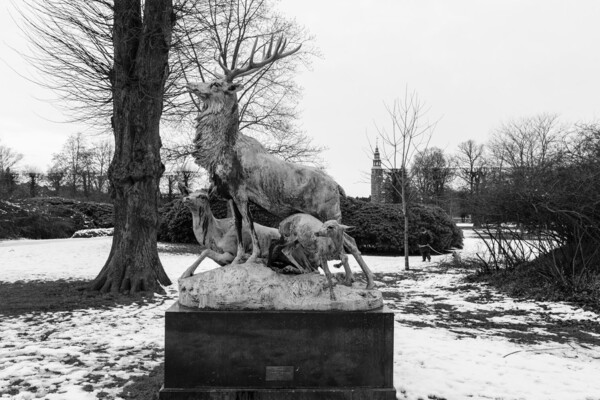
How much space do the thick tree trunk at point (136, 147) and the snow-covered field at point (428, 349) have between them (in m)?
1.03

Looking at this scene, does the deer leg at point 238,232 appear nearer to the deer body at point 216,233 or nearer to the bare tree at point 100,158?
the deer body at point 216,233

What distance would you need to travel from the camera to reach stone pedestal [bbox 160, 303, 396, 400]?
12.2ft

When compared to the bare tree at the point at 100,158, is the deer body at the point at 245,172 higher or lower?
lower

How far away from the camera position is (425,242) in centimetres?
1883

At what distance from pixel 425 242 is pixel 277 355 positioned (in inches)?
626

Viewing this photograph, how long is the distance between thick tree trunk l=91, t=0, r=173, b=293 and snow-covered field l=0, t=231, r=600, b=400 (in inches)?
40.4

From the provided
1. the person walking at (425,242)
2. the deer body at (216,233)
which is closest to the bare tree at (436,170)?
the person walking at (425,242)

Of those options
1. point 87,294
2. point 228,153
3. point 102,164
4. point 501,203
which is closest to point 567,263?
point 501,203

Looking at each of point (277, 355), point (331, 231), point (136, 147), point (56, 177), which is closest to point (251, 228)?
point (331, 231)

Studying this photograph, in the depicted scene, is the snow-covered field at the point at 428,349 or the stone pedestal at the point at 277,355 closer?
the stone pedestal at the point at 277,355

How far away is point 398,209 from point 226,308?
17110 millimetres

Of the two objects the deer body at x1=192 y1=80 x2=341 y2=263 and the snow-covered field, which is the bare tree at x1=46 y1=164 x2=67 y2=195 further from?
the deer body at x1=192 y1=80 x2=341 y2=263

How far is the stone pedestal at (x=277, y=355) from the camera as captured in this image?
373 cm

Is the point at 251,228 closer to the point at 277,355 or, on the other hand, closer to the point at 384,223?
the point at 277,355
